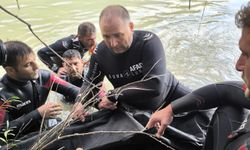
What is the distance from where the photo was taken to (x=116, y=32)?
2.86 meters

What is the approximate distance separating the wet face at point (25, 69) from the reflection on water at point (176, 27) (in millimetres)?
2268

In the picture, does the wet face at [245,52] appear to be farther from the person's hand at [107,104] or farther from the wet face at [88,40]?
the wet face at [88,40]

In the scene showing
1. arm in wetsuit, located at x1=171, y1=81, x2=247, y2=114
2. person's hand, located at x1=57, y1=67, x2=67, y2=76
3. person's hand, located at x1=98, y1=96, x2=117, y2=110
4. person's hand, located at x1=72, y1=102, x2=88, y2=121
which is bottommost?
person's hand, located at x1=57, y1=67, x2=67, y2=76

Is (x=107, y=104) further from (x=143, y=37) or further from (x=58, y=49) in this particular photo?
(x=58, y=49)

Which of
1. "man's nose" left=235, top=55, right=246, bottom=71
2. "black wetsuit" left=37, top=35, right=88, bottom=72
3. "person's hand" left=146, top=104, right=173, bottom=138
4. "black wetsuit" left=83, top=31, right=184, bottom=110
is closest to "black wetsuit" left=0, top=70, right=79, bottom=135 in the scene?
"black wetsuit" left=83, top=31, right=184, bottom=110

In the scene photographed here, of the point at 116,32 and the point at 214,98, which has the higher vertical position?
the point at 116,32

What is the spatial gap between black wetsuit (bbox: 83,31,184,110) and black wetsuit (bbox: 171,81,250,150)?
0.45m

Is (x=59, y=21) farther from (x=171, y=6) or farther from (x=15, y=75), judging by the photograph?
(x=15, y=75)

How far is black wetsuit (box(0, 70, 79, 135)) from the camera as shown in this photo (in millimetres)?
2922

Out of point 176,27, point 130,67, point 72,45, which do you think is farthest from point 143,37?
point 176,27

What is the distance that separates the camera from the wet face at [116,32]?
2857mm

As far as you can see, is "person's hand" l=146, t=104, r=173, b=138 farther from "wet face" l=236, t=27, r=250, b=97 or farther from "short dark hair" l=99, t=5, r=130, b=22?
"short dark hair" l=99, t=5, r=130, b=22

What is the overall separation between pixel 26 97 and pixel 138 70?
2.98 feet

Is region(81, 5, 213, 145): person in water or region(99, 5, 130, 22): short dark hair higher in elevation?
region(99, 5, 130, 22): short dark hair
